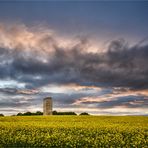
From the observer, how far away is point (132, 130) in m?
33.6

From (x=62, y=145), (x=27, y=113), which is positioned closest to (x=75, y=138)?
(x=62, y=145)

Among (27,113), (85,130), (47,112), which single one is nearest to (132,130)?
(85,130)

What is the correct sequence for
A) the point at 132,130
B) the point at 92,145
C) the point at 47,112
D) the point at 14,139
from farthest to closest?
the point at 47,112, the point at 132,130, the point at 14,139, the point at 92,145

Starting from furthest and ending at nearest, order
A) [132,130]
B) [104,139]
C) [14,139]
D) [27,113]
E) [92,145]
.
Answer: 1. [27,113]
2. [132,130]
3. [14,139]
4. [104,139]
5. [92,145]

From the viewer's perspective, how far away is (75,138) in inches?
1115

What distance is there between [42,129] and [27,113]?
40373 mm

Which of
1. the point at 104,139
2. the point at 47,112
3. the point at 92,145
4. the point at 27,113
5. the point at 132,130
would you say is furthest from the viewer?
the point at 27,113

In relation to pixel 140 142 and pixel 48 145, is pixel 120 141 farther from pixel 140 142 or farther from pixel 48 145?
pixel 48 145

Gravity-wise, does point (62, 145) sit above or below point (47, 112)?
below

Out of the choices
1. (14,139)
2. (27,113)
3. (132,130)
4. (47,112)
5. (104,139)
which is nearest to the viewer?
(104,139)

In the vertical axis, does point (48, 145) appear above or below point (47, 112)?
below

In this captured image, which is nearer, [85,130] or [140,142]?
[140,142]

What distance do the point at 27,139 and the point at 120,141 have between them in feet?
24.3

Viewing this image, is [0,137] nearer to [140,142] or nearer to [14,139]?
[14,139]
